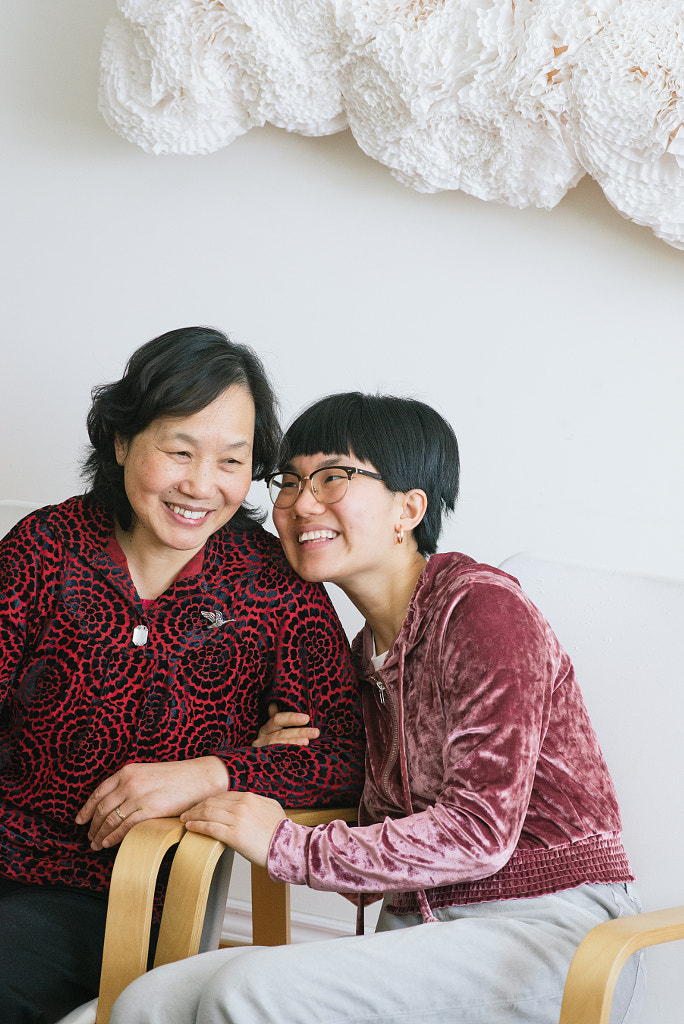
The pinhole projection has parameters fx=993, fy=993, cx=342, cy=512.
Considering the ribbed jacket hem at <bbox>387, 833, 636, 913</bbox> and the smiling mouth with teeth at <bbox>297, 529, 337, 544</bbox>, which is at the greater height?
the smiling mouth with teeth at <bbox>297, 529, 337, 544</bbox>

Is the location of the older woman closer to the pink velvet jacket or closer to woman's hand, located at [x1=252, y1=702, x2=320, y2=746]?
woman's hand, located at [x1=252, y1=702, x2=320, y2=746]

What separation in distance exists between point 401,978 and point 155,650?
62 centimetres

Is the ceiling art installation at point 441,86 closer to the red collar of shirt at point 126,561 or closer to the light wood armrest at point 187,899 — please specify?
the red collar of shirt at point 126,561

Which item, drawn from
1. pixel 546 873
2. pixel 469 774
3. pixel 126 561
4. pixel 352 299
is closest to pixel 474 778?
pixel 469 774

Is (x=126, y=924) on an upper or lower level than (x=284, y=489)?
lower

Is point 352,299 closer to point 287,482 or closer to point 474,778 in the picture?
point 287,482

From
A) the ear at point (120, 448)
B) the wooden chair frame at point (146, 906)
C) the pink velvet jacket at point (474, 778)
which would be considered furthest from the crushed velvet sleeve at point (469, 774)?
the ear at point (120, 448)

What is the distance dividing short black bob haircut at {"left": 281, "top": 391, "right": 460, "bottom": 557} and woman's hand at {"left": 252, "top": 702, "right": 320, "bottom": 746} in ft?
1.18

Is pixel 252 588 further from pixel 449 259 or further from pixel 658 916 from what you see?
pixel 449 259

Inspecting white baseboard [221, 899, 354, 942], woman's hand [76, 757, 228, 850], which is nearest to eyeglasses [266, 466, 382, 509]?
woman's hand [76, 757, 228, 850]

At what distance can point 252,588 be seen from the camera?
5.42 feet

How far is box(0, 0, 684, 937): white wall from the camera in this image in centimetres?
204

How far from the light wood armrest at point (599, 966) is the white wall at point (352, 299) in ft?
2.87

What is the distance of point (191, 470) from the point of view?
1.58 metres
